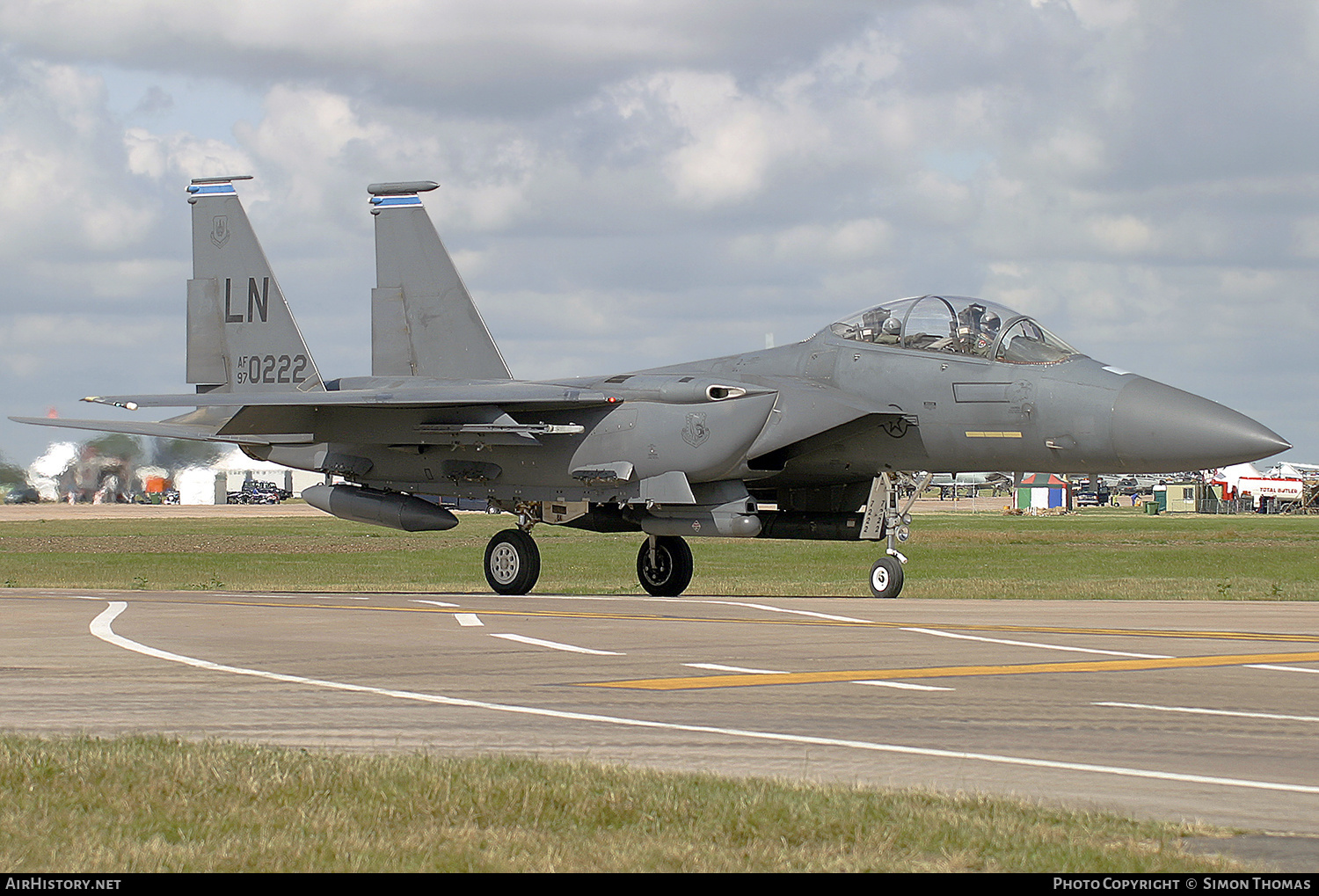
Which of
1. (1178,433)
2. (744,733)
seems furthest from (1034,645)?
(1178,433)

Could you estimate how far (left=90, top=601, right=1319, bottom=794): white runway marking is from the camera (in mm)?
6582

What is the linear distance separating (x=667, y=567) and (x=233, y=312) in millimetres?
8555

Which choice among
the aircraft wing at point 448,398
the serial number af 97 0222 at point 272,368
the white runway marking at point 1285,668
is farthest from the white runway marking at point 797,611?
the serial number af 97 0222 at point 272,368

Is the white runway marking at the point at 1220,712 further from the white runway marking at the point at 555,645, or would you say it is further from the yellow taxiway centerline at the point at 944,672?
Answer: the white runway marking at the point at 555,645

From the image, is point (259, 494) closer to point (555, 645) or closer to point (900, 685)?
point (555, 645)

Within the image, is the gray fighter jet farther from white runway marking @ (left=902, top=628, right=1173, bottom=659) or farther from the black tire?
white runway marking @ (left=902, top=628, right=1173, bottom=659)

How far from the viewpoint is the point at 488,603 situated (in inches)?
710

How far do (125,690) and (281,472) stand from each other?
138m

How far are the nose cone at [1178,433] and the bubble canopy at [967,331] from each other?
3.99 feet

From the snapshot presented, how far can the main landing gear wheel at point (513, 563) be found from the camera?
20.9 m

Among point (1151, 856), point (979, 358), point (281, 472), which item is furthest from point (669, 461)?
point (281, 472)

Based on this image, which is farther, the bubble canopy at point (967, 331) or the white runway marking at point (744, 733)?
the bubble canopy at point (967, 331)
